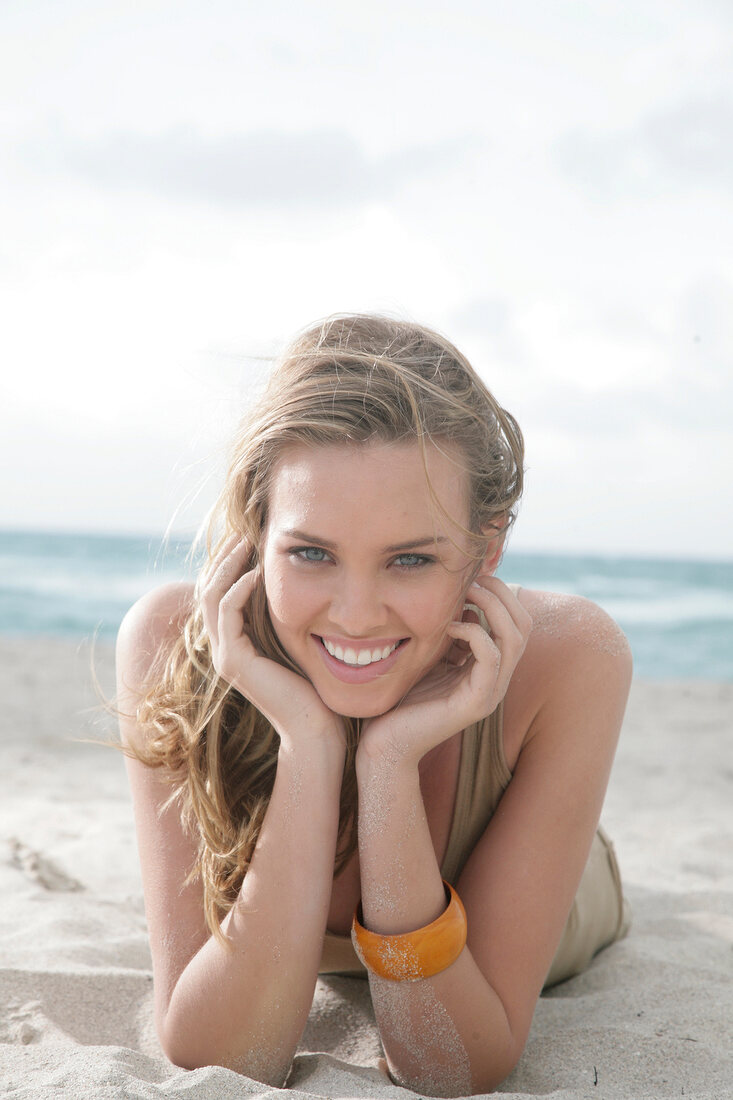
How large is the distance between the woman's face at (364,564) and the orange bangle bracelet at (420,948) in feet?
1.77

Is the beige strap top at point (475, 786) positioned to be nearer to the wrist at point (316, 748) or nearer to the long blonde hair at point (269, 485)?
the long blonde hair at point (269, 485)

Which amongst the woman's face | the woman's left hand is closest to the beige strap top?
the woman's left hand

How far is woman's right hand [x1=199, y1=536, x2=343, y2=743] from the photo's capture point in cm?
245

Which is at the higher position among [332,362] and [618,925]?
[332,362]

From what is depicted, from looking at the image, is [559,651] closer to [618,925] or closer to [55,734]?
[618,925]

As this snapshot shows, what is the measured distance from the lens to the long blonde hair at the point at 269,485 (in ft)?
7.79

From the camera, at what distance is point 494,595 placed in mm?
2574

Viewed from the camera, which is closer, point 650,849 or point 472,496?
point 472,496

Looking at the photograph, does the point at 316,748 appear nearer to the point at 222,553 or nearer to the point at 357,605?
the point at 357,605

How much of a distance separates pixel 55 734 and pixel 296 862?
5221 millimetres

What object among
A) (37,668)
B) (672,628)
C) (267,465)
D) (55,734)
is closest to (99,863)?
(267,465)

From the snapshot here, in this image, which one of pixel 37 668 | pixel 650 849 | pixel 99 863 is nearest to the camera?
pixel 99 863

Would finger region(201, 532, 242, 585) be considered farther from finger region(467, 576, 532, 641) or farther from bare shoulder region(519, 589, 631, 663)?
bare shoulder region(519, 589, 631, 663)

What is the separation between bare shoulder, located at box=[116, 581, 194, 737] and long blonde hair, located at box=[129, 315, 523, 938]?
51 millimetres
